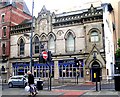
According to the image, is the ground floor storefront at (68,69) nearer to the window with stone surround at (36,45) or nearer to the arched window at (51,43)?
the window with stone surround at (36,45)

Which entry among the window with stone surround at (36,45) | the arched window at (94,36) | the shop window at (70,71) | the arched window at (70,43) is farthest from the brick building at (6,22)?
the arched window at (94,36)

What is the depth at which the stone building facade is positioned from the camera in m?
33.3

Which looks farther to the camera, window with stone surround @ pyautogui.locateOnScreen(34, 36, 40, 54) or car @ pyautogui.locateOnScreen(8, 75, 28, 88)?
window with stone surround @ pyautogui.locateOnScreen(34, 36, 40, 54)

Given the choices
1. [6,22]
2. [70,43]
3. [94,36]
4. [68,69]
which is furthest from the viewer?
[6,22]

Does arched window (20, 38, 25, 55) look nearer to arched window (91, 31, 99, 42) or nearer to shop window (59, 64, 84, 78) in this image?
shop window (59, 64, 84, 78)

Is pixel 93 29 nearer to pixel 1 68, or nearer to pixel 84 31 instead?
pixel 84 31

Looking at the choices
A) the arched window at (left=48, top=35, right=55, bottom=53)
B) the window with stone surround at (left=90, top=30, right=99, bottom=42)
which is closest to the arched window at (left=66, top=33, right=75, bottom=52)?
the arched window at (left=48, top=35, right=55, bottom=53)

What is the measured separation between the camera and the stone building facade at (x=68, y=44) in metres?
33.3

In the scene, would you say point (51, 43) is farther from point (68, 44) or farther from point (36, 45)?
point (68, 44)

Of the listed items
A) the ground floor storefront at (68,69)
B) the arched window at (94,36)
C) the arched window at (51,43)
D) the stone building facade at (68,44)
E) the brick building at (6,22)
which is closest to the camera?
the ground floor storefront at (68,69)

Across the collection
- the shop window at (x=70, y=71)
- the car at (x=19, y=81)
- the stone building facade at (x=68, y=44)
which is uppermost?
the stone building facade at (x=68, y=44)

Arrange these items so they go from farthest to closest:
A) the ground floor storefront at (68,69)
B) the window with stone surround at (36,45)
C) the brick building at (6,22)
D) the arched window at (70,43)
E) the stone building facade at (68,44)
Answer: the brick building at (6,22) < the window with stone surround at (36,45) < the arched window at (70,43) < the stone building facade at (68,44) < the ground floor storefront at (68,69)

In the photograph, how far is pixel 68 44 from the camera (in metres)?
36.3

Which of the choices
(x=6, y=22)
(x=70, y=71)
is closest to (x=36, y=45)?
(x=70, y=71)
